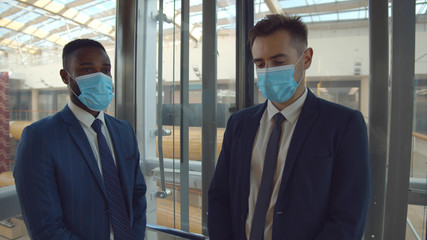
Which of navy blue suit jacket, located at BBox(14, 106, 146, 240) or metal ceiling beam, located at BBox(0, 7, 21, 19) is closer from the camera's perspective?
navy blue suit jacket, located at BBox(14, 106, 146, 240)

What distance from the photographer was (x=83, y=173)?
4.47ft

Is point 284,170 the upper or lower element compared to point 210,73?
lower

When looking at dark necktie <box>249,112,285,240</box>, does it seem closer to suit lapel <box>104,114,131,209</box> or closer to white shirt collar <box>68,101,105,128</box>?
suit lapel <box>104,114,131,209</box>

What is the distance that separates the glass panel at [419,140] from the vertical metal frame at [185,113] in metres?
1.63

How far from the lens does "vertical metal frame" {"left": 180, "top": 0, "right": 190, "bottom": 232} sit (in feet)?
7.51

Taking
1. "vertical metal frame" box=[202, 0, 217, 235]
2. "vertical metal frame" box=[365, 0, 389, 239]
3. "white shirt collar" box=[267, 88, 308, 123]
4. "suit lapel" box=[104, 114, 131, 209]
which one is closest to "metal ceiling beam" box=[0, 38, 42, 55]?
"suit lapel" box=[104, 114, 131, 209]

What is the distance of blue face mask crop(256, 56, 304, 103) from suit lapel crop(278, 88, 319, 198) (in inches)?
4.1

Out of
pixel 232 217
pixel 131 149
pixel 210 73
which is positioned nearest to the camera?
pixel 232 217

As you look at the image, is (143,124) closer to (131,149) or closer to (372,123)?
(131,149)

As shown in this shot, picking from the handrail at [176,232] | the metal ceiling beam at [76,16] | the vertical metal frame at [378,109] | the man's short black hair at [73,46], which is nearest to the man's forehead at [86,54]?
the man's short black hair at [73,46]

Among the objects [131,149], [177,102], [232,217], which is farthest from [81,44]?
[232,217]

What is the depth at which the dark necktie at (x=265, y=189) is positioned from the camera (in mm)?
1203

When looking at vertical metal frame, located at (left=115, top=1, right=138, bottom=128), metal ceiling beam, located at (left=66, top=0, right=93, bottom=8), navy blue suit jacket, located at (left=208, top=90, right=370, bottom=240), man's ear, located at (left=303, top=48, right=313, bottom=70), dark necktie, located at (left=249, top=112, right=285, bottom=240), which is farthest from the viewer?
vertical metal frame, located at (left=115, top=1, right=138, bottom=128)

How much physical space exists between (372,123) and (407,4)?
769 millimetres
